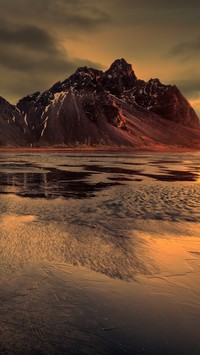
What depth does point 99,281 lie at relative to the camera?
7.07m

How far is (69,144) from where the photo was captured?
17900cm

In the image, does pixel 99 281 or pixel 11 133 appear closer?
pixel 99 281

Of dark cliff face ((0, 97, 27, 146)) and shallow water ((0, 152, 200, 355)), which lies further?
dark cliff face ((0, 97, 27, 146))

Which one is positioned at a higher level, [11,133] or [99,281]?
[11,133]

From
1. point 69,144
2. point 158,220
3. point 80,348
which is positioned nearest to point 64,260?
point 80,348

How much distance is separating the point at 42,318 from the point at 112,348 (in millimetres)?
1290

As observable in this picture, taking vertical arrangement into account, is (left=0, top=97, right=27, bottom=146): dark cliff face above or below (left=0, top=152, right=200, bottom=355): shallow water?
above

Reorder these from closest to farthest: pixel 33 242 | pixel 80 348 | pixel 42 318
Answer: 1. pixel 80 348
2. pixel 42 318
3. pixel 33 242

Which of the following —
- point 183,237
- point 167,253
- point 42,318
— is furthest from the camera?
point 183,237

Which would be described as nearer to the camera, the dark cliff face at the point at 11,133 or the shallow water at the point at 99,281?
the shallow water at the point at 99,281

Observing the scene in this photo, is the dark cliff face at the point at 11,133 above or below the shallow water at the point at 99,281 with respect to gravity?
above

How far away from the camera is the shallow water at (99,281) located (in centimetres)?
493

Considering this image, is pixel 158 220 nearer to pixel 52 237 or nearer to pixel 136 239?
pixel 136 239

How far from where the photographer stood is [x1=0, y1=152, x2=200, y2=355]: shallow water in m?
4.93
